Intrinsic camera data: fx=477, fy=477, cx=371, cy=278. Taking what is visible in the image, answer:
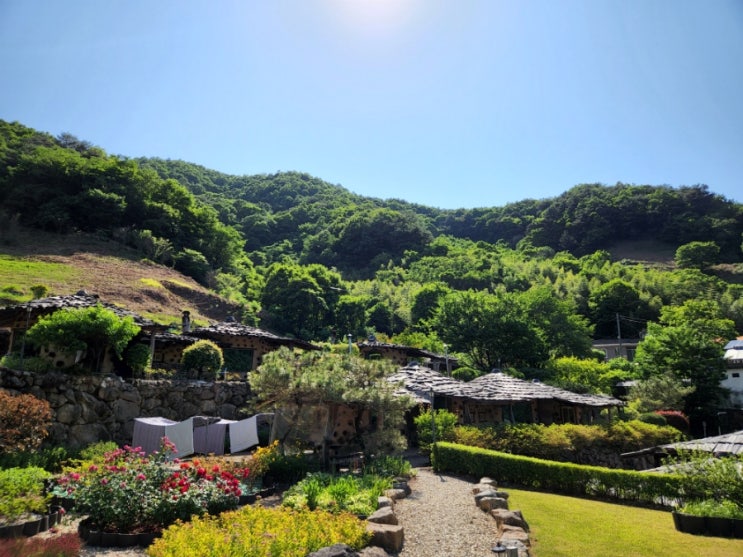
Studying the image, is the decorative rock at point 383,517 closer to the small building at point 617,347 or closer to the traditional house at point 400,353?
the traditional house at point 400,353

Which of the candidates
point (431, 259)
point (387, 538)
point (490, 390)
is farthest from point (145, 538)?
point (431, 259)

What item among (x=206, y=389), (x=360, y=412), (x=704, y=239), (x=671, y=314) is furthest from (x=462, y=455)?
(x=704, y=239)

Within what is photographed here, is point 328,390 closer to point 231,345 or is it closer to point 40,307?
point 40,307

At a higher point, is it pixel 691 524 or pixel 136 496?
pixel 136 496

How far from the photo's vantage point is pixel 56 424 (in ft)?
55.0

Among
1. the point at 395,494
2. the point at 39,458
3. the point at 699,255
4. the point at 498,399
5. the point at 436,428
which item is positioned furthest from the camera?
the point at 699,255

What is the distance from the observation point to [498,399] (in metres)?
22.2

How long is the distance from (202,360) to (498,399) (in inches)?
570

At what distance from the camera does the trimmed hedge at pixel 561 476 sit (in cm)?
1488

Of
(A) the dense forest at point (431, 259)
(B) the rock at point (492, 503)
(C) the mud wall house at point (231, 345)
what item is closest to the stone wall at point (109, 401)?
(C) the mud wall house at point (231, 345)

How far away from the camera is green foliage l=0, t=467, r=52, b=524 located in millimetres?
8945

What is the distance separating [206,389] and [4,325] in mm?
8710

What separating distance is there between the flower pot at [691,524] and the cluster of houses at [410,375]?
36.3 ft

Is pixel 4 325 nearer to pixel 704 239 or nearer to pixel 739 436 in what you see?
pixel 739 436
